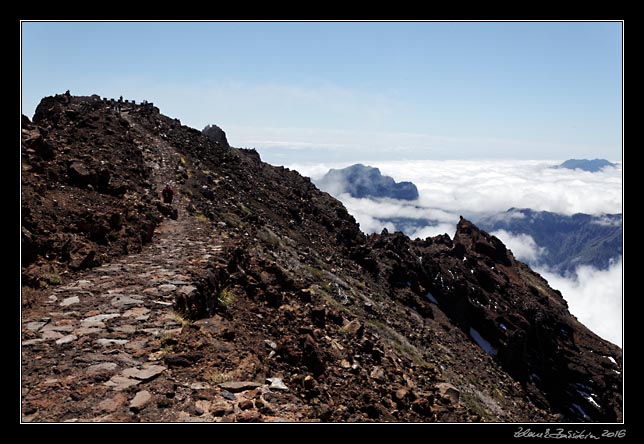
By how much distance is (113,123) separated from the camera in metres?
37.1

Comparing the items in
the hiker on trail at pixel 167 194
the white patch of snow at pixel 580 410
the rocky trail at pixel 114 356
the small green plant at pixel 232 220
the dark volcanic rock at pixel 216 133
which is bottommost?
the white patch of snow at pixel 580 410

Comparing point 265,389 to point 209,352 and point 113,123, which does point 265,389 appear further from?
point 113,123

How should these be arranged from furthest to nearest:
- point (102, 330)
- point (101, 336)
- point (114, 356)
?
point (102, 330) < point (101, 336) < point (114, 356)

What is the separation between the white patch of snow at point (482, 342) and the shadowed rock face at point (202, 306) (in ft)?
9.82

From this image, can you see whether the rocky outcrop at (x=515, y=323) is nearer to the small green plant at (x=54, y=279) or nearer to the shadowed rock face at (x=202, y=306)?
the shadowed rock face at (x=202, y=306)

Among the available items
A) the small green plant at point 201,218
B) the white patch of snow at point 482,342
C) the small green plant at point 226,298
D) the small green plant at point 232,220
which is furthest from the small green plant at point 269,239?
the white patch of snow at point 482,342

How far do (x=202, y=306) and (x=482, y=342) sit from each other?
1986 inches

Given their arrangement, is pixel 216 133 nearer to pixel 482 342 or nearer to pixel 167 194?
pixel 167 194

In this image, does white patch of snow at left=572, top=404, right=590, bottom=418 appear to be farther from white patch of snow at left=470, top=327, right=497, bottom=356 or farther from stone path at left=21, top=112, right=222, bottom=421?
stone path at left=21, top=112, right=222, bottom=421

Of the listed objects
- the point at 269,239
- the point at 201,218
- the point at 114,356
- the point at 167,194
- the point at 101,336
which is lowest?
the point at 114,356

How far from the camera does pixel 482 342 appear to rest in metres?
53.8

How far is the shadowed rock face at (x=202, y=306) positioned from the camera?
7.54 metres

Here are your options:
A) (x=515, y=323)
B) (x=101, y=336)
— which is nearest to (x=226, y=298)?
(x=101, y=336)
